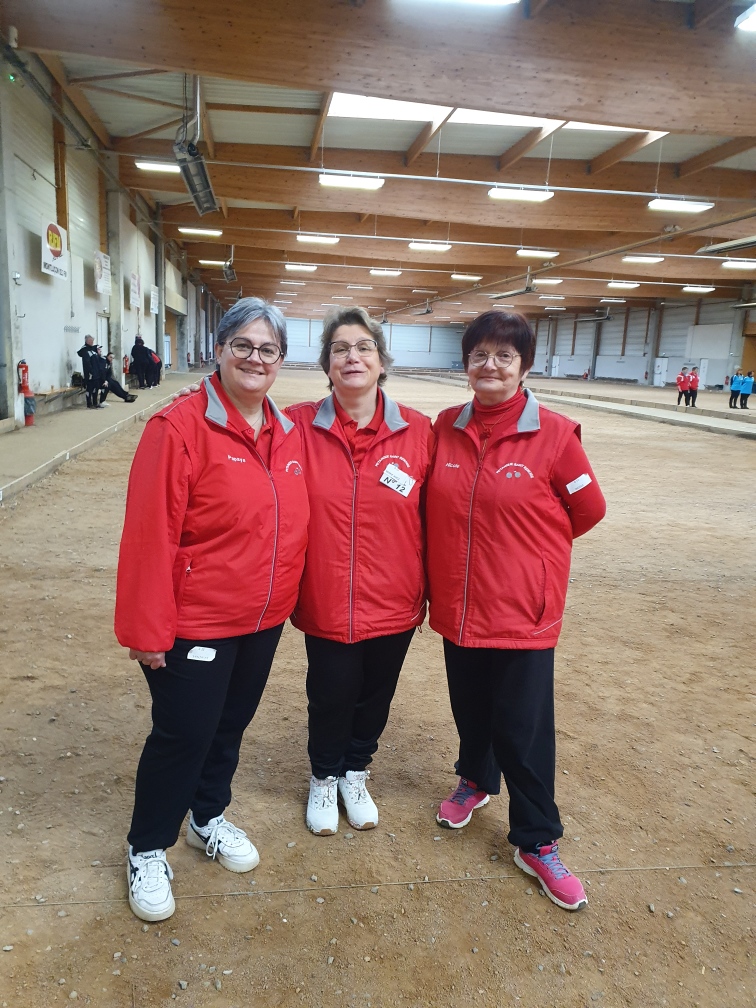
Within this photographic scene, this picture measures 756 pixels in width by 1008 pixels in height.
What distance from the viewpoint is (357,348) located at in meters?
2.10

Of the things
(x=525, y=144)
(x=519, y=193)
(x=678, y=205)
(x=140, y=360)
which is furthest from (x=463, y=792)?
(x=140, y=360)

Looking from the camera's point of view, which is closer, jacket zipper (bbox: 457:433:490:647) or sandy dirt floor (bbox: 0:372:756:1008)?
sandy dirt floor (bbox: 0:372:756:1008)

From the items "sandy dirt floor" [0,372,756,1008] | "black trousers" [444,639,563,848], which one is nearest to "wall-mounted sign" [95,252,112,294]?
"sandy dirt floor" [0,372,756,1008]

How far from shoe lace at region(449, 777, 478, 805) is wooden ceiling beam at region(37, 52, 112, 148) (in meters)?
11.4

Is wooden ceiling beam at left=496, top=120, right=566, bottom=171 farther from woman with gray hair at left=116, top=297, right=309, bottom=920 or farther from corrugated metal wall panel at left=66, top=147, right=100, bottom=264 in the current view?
woman with gray hair at left=116, top=297, right=309, bottom=920

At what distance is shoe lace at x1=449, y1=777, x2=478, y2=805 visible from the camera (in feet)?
7.99

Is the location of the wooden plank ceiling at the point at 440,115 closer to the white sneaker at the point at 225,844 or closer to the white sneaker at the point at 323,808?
the white sneaker at the point at 323,808

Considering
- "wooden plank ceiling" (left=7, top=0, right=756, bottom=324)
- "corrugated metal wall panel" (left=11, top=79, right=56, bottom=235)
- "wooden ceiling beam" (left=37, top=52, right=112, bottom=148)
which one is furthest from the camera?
"wooden ceiling beam" (left=37, top=52, right=112, bottom=148)

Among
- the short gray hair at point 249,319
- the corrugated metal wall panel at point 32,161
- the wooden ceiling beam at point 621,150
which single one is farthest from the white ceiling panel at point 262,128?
the short gray hair at point 249,319

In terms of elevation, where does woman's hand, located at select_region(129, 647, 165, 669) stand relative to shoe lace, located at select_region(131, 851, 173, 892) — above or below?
above

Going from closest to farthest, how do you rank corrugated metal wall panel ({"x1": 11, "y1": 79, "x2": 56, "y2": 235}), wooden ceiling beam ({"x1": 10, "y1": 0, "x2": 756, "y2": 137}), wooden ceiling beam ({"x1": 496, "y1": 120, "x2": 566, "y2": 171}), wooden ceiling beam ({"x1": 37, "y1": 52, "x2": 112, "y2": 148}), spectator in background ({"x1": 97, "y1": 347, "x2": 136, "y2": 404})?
wooden ceiling beam ({"x1": 10, "y1": 0, "x2": 756, "y2": 137}), corrugated metal wall panel ({"x1": 11, "y1": 79, "x2": 56, "y2": 235}), wooden ceiling beam ({"x1": 37, "y1": 52, "x2": 112, "y2": 148}), wooden ceiling beam ({"x1": 496, "y1": 120, "x2": 566, "y2": 171}), spectator in background ({"x1": 97, "y1": 347, "x2": 136, "y2": 404})

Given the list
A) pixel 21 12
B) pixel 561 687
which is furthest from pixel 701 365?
pixel 561 687

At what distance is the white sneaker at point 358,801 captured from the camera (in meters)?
2.38

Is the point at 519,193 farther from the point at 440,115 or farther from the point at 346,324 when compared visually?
the point at 346,324
